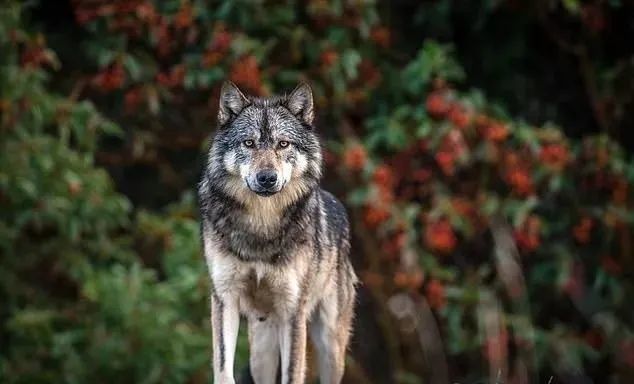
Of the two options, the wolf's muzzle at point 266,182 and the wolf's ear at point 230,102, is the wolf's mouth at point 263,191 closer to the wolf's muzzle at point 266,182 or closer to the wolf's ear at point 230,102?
the wolf's muzzle at point 266,182

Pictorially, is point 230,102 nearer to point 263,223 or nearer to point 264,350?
point 263,223

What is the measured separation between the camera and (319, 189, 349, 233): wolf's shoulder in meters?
7.07

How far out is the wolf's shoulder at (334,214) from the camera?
7070 mm

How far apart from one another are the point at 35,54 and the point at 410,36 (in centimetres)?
346

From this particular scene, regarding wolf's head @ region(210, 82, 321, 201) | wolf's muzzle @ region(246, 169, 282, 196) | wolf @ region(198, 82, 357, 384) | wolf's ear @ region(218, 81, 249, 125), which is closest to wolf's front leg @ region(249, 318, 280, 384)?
wolf @ region(198, 82, 357, 384)

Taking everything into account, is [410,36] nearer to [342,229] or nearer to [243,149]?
[342,229]

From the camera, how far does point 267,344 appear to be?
671 cm

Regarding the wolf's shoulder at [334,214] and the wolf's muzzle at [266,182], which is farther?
the wolf's shoulder at [334,214]

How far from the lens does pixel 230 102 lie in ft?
21.0

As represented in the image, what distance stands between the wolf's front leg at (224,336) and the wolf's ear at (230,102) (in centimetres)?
91

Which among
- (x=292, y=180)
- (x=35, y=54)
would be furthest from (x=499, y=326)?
(x=292, y=180)

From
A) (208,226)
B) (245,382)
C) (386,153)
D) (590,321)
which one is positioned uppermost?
(386,153)

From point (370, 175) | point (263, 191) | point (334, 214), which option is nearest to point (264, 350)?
point (334, 214)

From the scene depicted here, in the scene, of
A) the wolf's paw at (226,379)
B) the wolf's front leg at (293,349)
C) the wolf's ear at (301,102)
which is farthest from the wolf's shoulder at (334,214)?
the wolf's paw at (226,379)
